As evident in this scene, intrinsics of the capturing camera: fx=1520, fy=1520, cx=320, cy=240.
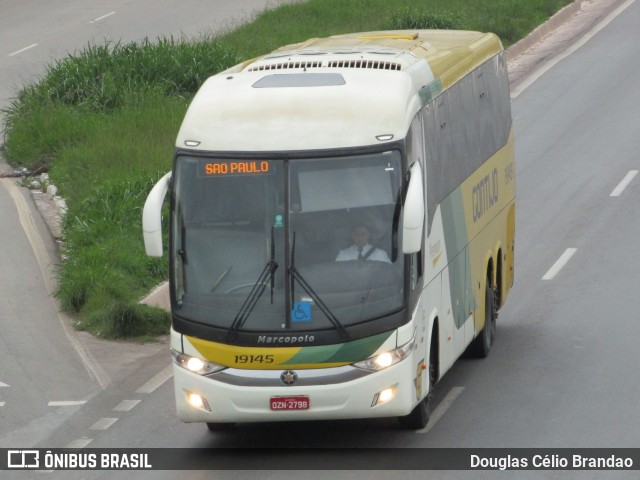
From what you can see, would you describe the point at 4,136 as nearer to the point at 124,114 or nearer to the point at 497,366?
the point at 124,114

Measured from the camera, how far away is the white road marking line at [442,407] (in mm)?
13898

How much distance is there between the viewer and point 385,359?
12.5m

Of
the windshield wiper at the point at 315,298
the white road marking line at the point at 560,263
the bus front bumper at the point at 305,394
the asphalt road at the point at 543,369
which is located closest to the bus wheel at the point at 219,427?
the asphalt road at the point at 543,369

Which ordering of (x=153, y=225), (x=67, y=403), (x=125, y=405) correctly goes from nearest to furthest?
(x=153, y=225)
(x=125, y=405)
(x=67, y=403)

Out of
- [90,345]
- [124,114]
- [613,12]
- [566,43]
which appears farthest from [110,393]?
[613,12]

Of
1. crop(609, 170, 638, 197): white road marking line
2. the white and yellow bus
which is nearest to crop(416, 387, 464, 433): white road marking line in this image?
the white and yellow bus

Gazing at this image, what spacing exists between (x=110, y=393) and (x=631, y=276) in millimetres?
7416

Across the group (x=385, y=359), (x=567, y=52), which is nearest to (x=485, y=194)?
(x=385, y=359)

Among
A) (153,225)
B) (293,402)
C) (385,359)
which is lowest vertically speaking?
(293,402)

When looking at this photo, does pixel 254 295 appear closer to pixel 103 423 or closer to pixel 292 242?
pixel 292 242

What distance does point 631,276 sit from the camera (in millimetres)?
19578

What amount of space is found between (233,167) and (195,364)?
167 cm

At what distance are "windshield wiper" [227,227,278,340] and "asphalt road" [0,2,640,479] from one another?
1260 millimetres

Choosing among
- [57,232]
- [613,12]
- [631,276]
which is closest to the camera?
[631,276]
